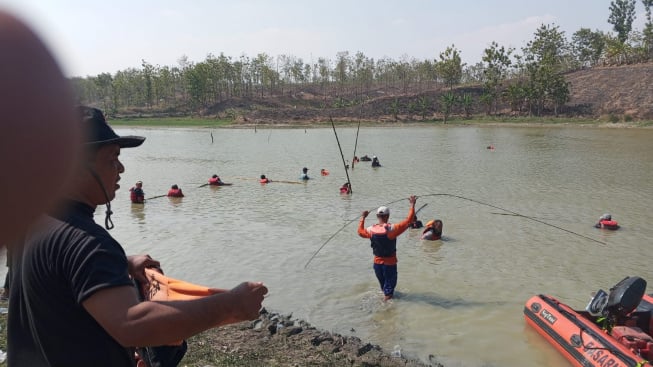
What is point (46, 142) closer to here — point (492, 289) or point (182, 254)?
point (492, 289)

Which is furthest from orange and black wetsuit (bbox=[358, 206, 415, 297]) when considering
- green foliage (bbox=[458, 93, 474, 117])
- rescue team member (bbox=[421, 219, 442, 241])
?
green foliage (bbox=[458, 93, 474, 117])

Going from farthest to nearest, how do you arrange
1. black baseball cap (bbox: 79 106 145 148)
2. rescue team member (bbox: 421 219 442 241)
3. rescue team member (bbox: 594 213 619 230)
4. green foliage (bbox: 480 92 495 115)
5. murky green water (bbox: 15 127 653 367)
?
1. green foliage (bbox: 480 92 495 115)
2. rescue team member (bbox: 594 213 619 230)
3. rescue team member (bbox: 421 219 442 241)
4. murky green water (bbox: 15 127 653 367)
5. black baseball cap (bbox: 79 106 145 148)

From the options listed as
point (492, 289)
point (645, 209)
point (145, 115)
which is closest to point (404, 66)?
point (145, 115)

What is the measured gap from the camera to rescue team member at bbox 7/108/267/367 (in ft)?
6.08

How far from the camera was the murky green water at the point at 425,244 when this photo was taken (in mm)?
8836

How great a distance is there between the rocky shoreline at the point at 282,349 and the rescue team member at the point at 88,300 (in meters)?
4.40

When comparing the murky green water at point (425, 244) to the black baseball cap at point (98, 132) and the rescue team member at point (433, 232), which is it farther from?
the black baseball cap at point (98, 132)

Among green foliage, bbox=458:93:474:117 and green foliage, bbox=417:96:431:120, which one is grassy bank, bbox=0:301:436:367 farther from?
green foliage, bbox=458:93:474:117

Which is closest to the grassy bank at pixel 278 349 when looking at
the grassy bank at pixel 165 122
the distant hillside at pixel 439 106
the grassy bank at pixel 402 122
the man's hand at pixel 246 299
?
the man's hand at pixel 246 299

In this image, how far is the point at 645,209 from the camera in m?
17.9

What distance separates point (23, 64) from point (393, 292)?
956 cm

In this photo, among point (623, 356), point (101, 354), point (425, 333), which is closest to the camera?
point (101, 354)

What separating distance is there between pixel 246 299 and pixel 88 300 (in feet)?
2.01

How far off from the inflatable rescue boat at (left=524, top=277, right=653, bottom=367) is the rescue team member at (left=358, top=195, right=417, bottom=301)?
2.62 meters
